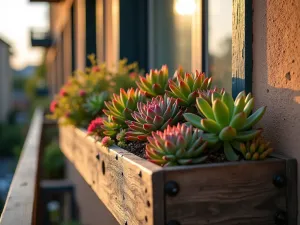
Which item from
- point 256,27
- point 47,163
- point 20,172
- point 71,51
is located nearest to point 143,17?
point 20,172

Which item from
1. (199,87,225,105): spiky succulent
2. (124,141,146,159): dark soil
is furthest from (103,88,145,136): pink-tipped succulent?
(199,87,225,105): spiky succulent

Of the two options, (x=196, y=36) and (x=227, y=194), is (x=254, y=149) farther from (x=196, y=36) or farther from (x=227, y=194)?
(x=196, y=36)

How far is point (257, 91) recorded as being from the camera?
6.97 feet

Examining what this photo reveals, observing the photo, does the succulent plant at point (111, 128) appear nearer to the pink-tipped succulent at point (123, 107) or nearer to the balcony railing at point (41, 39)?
the pink-tipped succulent at point (123, 107)

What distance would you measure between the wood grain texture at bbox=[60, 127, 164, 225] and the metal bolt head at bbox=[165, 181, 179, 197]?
0.02m

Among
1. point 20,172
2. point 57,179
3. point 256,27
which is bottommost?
point 57,179

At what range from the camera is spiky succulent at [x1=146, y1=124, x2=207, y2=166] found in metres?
1.73

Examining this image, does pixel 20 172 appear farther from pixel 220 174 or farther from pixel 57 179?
pixel 57 179

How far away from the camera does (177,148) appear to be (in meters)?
1.73

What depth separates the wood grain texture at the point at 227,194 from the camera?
1668 mm

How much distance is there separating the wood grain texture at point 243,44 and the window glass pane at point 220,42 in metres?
0.53

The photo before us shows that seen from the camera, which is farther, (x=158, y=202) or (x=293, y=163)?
(x=293, y=163)

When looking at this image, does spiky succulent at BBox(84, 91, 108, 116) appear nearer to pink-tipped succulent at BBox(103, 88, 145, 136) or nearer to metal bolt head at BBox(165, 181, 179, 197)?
pink-tipped succulent at BBox(103, 88, 145, 136)

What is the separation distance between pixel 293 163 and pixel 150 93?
944 mm
